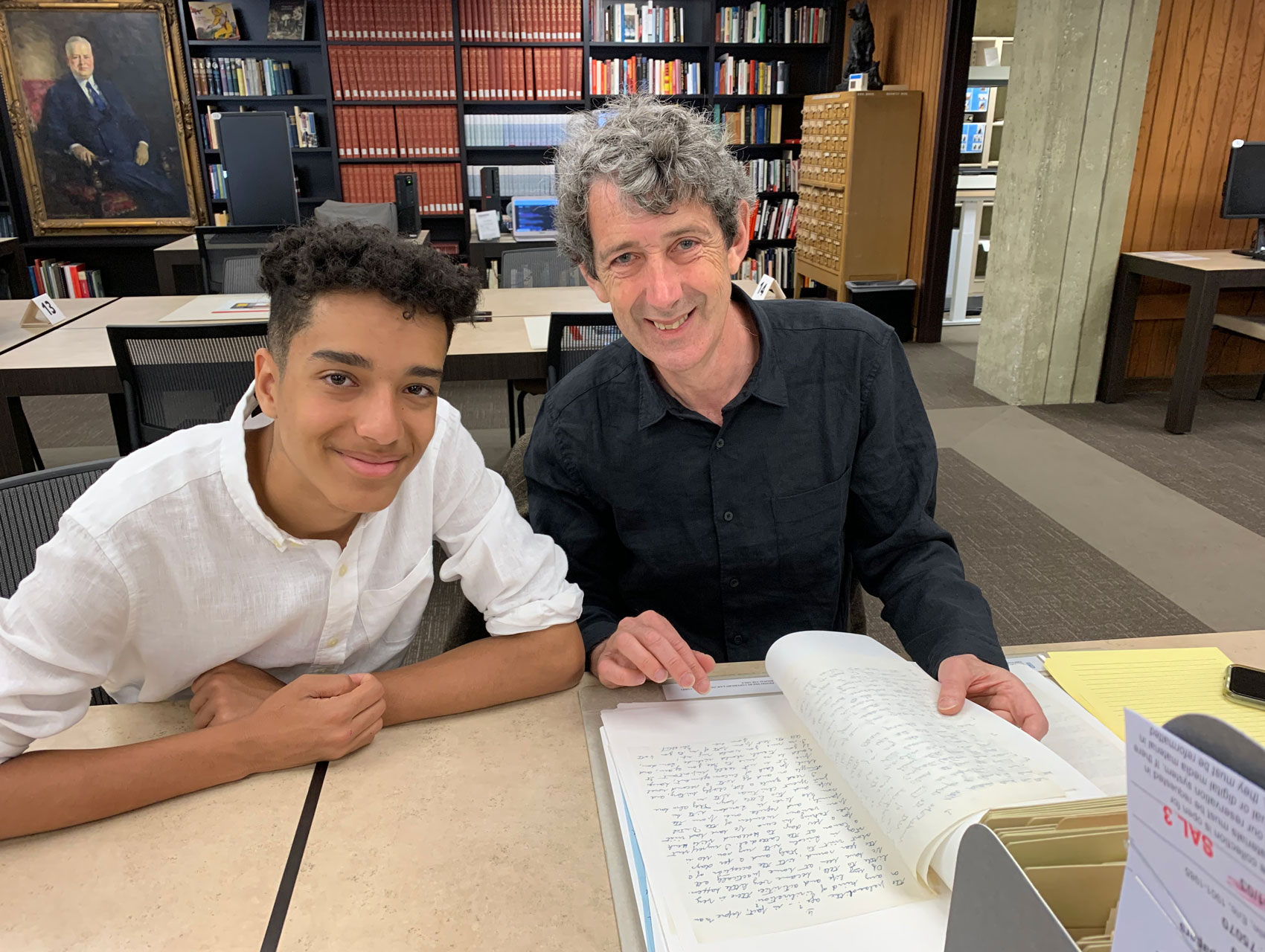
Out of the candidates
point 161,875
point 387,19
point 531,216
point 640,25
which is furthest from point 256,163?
point 161,875

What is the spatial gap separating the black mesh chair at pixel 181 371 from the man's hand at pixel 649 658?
151 centimetres

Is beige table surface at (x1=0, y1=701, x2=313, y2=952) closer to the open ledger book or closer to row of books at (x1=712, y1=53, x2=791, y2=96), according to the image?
the open ledger book

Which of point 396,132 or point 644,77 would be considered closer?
point 396,132

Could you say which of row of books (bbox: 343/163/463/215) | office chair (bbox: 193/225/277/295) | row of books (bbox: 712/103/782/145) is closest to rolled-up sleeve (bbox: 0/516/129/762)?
office chair (bbox: 193/225/277/295)

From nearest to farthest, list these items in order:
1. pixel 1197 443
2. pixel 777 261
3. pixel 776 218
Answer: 1. pixel 1197 443
2. pixel 776 218
3. pixel 777 261

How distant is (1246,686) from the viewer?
896 mm

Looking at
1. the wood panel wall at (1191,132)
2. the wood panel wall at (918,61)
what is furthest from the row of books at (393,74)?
the wood panel wall at (1191,132)

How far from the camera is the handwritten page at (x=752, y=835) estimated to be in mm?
657

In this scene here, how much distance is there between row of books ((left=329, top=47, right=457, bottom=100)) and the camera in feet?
19.0

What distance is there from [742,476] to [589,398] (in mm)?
253

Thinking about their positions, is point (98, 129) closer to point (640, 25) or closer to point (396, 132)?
point (396, 132)

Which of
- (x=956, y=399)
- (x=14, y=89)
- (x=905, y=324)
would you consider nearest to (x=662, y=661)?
(x=956, y=399)

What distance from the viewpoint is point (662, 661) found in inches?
36.0

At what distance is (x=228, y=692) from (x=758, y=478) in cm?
73
